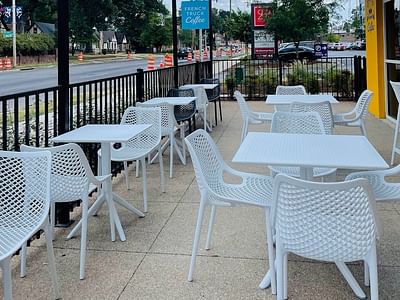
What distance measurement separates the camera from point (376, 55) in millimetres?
8648

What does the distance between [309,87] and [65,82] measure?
9.54m

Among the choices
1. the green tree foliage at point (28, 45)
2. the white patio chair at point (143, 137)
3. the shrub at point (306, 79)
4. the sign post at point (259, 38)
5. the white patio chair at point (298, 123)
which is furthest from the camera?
the green tree foliage at point (28, 45)

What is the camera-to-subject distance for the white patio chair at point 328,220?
1.80m

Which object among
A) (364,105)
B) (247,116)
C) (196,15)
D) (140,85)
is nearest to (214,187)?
(247,116)

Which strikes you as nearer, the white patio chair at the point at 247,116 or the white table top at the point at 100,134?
the white table top at the point at 100,134

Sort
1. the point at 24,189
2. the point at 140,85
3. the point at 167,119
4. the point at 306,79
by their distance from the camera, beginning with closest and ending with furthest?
the point at 24,189
the point at 167,119
the point at 140,85
the point at 306,79

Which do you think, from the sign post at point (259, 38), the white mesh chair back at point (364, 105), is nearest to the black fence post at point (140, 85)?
the white mesh chair back at point (364, 105)

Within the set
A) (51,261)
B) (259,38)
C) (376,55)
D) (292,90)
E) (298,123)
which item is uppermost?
(259,38)

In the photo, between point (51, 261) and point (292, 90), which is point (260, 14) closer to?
point (292, 90)

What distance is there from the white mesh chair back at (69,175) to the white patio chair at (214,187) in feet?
2.37

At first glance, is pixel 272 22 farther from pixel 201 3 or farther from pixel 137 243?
A: pixel 137 243

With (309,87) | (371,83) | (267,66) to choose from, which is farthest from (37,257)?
(267,66)

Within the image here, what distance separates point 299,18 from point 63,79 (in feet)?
Result: 45.1

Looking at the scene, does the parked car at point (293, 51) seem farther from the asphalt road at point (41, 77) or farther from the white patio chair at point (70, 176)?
the white patio chair at point (70, 176)
